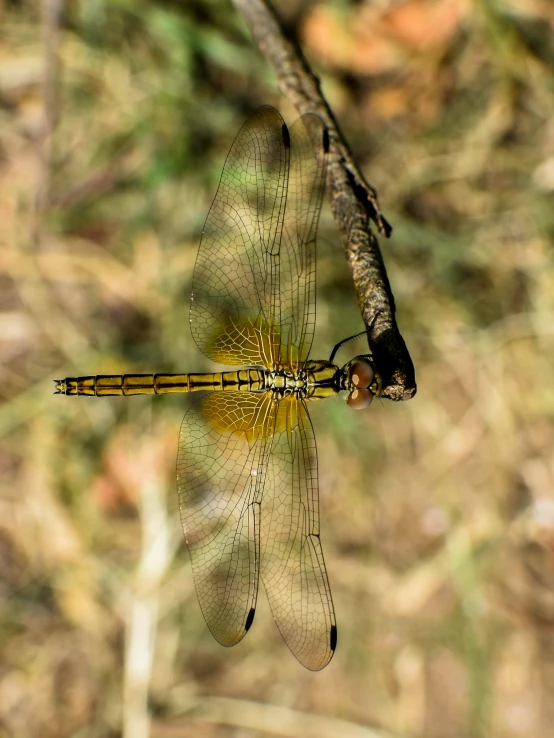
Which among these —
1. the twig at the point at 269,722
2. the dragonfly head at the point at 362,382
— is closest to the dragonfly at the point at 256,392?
the dragonfly head at the point at 362,382

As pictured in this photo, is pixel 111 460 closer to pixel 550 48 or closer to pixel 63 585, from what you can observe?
pixel 63 585

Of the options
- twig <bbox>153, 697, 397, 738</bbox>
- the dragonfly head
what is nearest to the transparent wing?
the dragonfly head

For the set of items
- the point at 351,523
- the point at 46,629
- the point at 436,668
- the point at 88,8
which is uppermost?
the point at 88,8

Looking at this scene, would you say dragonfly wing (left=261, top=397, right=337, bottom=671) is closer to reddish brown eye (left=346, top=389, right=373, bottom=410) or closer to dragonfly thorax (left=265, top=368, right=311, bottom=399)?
dragonfly thorax (left=265, top=368, right=311, bottom=399)

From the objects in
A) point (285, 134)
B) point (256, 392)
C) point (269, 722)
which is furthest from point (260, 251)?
point (269, 722)

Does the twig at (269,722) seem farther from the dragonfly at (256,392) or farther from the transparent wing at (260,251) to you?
the transparent wing at (260,251)

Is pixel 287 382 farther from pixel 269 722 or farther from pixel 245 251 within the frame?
pixel 269 722

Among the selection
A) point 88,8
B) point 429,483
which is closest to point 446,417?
point 429,483
